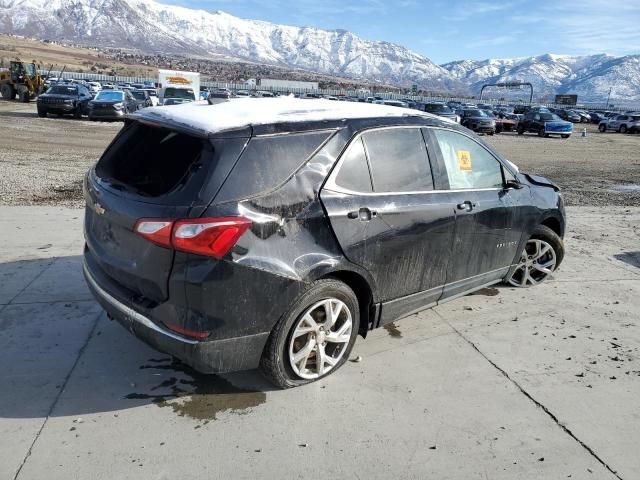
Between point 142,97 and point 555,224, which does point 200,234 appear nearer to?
point 555,224

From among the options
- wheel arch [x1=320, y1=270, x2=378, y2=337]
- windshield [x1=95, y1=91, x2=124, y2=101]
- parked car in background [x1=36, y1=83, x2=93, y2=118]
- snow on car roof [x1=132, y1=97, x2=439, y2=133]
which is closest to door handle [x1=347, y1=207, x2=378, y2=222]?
wheel arch [x1=320, y1=270, x2=378, y2=337]

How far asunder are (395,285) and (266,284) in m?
1.13

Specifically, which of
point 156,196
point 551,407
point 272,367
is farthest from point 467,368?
point 156,196

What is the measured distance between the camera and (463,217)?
4.17 metres

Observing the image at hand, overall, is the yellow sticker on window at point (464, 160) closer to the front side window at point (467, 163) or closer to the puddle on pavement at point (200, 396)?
the front side window at point (467, 163)

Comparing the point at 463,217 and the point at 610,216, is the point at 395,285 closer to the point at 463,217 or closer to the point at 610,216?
the point at 463,217

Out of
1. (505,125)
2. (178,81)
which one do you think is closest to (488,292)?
(505,125)

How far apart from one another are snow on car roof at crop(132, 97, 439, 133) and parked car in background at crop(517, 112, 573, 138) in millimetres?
32167

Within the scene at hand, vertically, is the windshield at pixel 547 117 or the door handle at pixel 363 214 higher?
the windshield at pixel 547 117

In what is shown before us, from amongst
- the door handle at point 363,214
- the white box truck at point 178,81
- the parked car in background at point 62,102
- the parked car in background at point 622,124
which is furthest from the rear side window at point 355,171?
the parked car in background at point 622,124

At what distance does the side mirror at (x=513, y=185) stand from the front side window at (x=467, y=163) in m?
0.07

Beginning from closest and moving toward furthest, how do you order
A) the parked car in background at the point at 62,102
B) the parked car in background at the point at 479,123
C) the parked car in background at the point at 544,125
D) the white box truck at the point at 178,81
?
the parked car in background at the point at 62,102 → the white box truck at the point at 178,81 → the parked car in background at the point at 479,123 → the parked car in background at the point at 544,125

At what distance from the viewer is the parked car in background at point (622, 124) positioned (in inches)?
1537

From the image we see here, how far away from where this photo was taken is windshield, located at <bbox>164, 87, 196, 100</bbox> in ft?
89.9
